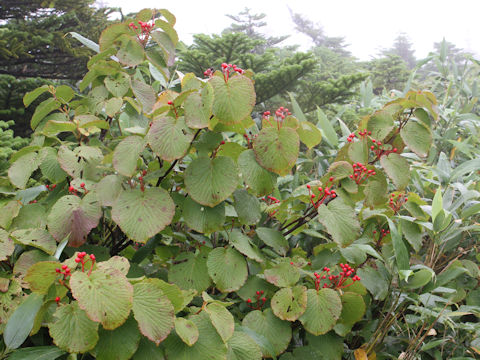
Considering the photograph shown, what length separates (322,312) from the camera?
3.10ft

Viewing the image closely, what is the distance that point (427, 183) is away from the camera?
67.4 inches

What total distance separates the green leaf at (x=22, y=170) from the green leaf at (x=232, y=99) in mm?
524

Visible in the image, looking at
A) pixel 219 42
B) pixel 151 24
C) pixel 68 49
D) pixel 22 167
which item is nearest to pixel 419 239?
pixel 151 24

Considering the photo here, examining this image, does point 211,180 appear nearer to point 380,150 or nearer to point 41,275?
point 41,275

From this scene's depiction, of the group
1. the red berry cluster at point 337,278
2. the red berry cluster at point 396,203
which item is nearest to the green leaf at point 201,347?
the red berry cluster at point 337,278

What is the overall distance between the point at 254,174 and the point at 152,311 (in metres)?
0.40

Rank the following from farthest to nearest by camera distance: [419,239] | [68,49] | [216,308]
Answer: [68,49]
[419,239]
[216,308]

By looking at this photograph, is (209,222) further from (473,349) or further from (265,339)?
(473,349)

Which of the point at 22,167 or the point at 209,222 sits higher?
the point at 22,167

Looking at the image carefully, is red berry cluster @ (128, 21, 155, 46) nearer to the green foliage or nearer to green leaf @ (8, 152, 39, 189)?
the green foliage

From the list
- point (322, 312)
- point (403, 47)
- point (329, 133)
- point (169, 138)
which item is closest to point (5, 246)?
point (169, 138)

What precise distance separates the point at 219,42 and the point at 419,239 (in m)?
2.75

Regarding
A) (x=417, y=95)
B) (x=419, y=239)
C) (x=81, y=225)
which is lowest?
(x=419, y=239)

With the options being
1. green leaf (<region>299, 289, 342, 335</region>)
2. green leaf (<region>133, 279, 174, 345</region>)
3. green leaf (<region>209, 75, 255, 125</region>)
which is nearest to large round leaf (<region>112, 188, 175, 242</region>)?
green leaf (<region>133, 279, 174, 345</region>)
